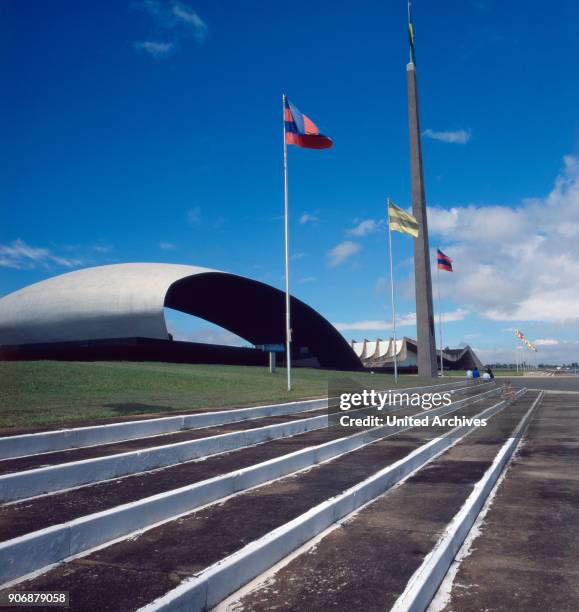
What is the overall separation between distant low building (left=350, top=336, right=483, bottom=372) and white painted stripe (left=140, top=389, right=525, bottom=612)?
6963cm

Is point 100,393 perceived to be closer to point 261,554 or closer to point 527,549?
point 261,554

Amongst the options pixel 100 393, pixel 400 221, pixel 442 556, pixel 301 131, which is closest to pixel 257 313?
pixel 400 221

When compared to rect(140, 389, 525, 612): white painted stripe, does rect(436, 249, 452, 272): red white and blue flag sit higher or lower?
higher

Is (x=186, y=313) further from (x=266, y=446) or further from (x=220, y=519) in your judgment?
(x=220, y=519)

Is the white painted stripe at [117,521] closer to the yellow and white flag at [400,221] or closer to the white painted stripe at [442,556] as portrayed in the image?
the white painted stripe at [442,556]

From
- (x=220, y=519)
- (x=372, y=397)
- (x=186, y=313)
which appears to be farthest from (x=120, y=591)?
(x=186, y=313)

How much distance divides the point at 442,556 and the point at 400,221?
27.4 m

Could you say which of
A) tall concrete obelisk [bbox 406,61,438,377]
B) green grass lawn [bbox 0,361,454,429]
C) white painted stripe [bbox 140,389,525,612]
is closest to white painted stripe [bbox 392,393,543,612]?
white painted stripe [bbox 140,389,525,612]

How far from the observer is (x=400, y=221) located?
98.7 ft

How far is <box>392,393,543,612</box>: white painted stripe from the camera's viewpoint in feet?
11.3

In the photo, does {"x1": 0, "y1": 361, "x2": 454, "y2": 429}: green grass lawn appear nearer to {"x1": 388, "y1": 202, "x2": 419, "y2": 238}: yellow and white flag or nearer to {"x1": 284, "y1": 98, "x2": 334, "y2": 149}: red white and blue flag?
{"x1": 284, "y1": 98, "x2": 334, "y2": 149}: red white and blue flag

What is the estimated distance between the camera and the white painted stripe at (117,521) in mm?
3582

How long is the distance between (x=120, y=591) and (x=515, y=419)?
48.9ft

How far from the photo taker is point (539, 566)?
4.25 meters
